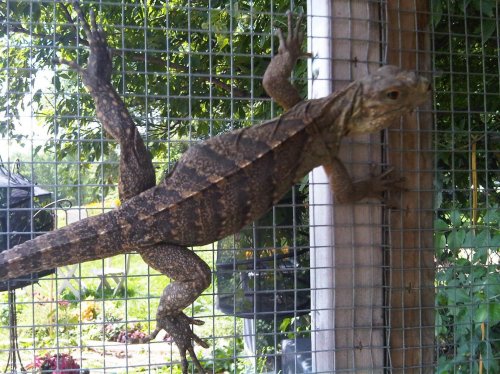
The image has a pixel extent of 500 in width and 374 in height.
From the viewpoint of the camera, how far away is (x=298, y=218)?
4.18 m

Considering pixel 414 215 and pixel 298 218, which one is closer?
pixel 414 215

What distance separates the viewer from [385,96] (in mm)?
2684

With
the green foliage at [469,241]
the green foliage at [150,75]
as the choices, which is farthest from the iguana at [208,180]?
the green foliage at [150,75]

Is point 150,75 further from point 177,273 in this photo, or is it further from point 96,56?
point 177,273

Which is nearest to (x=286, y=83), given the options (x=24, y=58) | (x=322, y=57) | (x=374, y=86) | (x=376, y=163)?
(x=322, y=57)

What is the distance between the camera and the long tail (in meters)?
2.55

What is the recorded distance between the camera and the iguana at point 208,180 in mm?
2650

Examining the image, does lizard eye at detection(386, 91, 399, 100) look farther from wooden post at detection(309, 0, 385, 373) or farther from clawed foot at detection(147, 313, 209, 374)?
clawed foot at detection(147, 313, 209, 374)

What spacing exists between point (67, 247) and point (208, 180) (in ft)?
2.61

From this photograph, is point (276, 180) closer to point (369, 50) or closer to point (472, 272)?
point (369, 50)

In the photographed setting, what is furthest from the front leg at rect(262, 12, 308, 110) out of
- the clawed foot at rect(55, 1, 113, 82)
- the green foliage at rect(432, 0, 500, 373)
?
the clawed foot at rect(55, 1, 113, 82)

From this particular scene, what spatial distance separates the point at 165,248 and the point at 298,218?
1657 mm

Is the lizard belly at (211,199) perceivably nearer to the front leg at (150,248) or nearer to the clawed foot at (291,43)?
the front leg at (150,248)

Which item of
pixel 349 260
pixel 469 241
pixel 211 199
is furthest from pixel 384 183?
pixel 211 199
